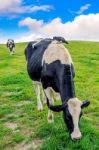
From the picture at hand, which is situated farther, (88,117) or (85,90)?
(85,90)

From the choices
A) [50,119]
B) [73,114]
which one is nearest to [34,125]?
[50,119]

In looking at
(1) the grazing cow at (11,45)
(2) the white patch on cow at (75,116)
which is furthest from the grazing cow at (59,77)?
(1) the grazing cow at (11,45)

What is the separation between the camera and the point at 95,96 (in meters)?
14.3

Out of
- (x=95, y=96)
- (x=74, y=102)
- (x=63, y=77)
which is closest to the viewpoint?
(x=74, y=102)

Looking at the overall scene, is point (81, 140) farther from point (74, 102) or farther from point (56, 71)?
point (56, 71)

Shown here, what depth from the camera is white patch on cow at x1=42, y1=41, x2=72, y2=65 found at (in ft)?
30.5

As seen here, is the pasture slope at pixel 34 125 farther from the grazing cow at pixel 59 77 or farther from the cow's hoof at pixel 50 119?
the grazing cow at pixel 59 77

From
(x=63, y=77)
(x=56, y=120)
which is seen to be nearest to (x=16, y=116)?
(x=56, y=120)

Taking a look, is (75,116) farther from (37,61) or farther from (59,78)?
(37,61)

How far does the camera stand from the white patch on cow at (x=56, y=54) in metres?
9.28

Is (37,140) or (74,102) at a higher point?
(74,102)

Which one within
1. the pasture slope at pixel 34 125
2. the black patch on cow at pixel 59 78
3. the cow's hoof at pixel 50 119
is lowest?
the pasture slope at pixel 34 125

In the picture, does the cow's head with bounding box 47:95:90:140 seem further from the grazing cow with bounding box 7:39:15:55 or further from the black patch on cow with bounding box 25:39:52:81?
the grazing cow with bounding box 7:39:15:55

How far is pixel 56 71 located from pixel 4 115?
11.0 feet
